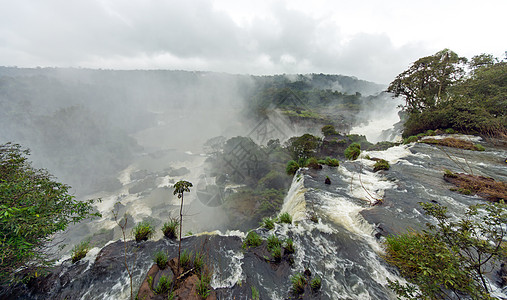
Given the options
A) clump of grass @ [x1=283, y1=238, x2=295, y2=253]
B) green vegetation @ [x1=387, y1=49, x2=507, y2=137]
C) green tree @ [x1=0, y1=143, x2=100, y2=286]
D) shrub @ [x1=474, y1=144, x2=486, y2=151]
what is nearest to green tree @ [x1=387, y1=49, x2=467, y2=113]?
green vegetation @ [x1=387, y1=49, x2=507, y2=137]

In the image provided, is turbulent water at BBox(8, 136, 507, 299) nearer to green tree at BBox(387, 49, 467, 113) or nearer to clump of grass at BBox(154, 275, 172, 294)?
clump of grass at BBox(154, 275, 172, 294)

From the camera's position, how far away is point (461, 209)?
709 centimetres

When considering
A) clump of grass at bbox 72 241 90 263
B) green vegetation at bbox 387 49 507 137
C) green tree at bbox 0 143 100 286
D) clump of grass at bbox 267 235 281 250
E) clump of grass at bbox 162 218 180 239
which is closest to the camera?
green tree at bbox 0 143 100 286

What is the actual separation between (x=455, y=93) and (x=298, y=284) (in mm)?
24998

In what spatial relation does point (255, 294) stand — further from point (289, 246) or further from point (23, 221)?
point (23, 221)

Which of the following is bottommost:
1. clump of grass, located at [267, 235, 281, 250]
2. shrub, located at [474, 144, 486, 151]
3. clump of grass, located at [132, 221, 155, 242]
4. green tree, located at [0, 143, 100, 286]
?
clump of grass, located at [132, 221, 155, 242]

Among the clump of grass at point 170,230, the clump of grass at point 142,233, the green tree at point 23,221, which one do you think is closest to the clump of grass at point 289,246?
the clump of grass at point 170,230

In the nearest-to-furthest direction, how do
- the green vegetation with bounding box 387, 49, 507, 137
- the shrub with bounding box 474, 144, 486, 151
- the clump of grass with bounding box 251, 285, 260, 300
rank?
the clump of grass with bounding box 251, 285, 260, 300, the shrub with bounding box 474, 144, 486, 151, the green vegetation with bounding box 387, 49, 507, 137

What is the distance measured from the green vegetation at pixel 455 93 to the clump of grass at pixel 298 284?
19.8m

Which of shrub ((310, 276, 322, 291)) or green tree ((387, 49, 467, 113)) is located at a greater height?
green tree ((387, 49, 467, 113))

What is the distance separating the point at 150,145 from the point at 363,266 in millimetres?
66975

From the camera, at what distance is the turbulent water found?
→ 4.64 m

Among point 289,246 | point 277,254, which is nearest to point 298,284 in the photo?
point 277,254

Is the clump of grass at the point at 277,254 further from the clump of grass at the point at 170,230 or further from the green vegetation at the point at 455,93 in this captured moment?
the green vegetation at the point at 455,93
